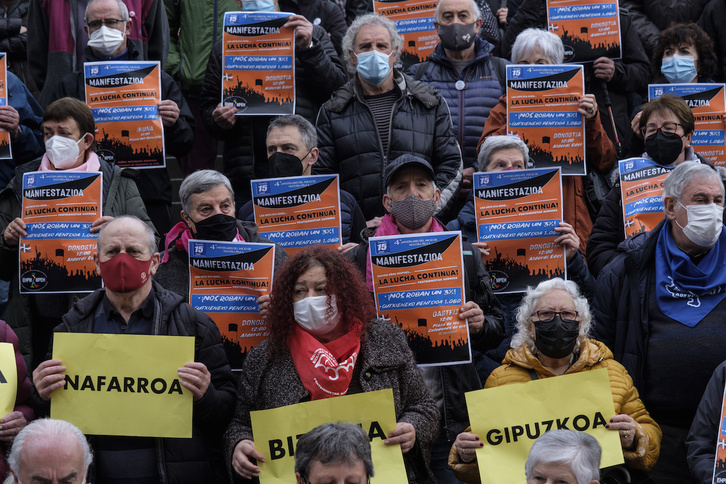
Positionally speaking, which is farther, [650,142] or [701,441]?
[650,142]

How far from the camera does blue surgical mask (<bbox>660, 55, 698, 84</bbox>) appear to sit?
10.0 m

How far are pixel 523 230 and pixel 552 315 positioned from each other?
3.90 ft

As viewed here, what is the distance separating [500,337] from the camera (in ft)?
23.3

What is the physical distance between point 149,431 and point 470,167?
4.21 meters

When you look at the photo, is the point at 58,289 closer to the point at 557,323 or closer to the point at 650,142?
the point at 557,323

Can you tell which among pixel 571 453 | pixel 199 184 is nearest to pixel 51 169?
pixel 199 184

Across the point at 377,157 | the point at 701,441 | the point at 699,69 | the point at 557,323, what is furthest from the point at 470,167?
the point at 701,441

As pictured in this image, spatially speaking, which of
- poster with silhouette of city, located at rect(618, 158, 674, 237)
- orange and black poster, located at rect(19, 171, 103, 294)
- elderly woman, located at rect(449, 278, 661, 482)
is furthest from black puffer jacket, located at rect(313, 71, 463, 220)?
elderly woman, located at rect(449, 278, 661, 482)

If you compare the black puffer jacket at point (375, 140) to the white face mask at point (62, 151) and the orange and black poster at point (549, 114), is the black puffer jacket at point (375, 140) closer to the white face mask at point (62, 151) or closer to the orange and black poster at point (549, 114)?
the orange and black poster at point (549, 114)

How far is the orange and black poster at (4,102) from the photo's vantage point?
889 centimetres

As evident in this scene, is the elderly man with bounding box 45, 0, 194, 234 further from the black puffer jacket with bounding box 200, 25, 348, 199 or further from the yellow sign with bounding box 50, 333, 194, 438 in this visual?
the yellow sign with bounding box 50, 333, 194, 438

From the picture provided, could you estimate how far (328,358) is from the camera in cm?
625

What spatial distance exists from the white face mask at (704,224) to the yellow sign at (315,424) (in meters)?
2.37

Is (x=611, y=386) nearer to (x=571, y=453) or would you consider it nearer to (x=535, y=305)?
(x=535, y=305)
